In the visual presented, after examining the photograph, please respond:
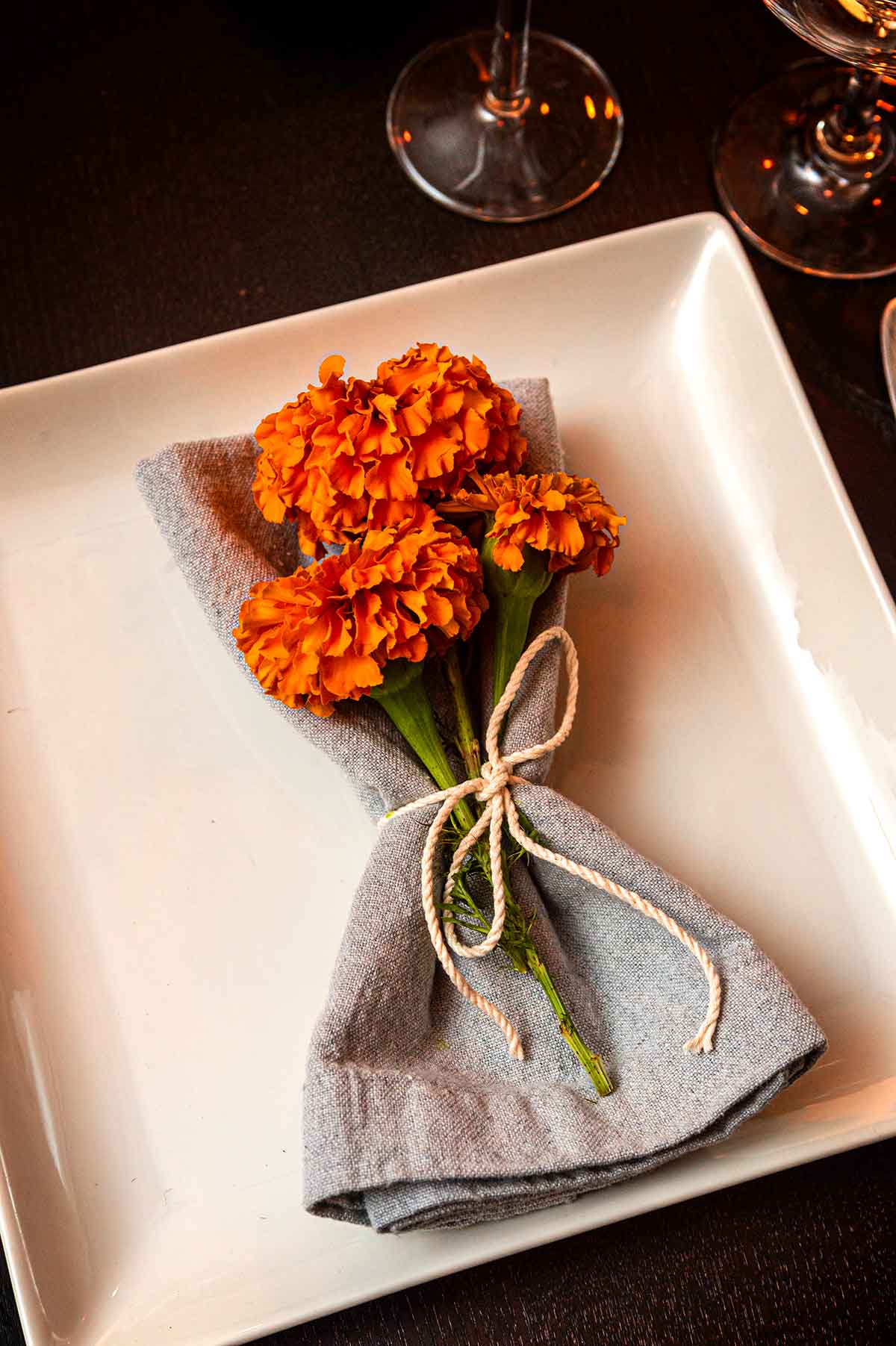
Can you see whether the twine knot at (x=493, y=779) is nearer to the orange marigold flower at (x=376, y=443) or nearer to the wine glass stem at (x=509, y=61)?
the orange marigold flower at (x=376, y=443)

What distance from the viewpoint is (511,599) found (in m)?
0.48

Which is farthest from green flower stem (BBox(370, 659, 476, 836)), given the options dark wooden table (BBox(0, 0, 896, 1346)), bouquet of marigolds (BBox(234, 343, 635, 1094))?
dark wooden table (BBox(0, 0, 896, 1346))

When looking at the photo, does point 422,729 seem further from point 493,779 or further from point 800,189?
point 800,189

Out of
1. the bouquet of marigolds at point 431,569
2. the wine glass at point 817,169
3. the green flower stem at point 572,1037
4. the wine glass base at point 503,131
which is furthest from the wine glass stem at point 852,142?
the green flower stem at point 572,1037

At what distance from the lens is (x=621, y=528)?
0.58m

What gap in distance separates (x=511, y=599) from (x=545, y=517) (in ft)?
0.15

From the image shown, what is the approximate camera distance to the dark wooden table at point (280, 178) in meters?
0.65

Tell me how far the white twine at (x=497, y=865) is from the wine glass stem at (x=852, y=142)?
16.4 inches

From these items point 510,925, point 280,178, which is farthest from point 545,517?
point 280,178

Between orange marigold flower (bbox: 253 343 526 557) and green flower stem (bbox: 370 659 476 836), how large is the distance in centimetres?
6

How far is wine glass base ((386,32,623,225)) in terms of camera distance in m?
0.68

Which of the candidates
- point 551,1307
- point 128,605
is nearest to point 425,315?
point 128,605

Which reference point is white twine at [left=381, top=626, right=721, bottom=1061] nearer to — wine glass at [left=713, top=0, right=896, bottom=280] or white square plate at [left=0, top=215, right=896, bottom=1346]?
white square plate at [left=0, top=215, right=896, bottom=1346]

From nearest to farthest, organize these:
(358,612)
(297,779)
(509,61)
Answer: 1. (358,612)
2. (297,779)
3. (509,61)
